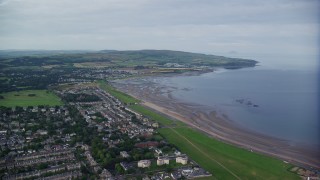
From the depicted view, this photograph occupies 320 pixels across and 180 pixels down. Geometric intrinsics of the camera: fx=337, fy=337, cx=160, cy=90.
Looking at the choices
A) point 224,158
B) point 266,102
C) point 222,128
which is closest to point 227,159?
point 224,158

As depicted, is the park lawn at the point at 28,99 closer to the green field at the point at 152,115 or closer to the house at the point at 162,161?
the green field at the point at 152,115

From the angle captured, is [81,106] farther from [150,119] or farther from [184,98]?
[184,98]

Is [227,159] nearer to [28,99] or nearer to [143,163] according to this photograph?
[143,163]

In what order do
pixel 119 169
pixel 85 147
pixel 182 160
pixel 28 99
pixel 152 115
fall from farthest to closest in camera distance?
pixel 28 99, pixel 152 115, pixel 85 147, pixel 182 160, pixel 119 169

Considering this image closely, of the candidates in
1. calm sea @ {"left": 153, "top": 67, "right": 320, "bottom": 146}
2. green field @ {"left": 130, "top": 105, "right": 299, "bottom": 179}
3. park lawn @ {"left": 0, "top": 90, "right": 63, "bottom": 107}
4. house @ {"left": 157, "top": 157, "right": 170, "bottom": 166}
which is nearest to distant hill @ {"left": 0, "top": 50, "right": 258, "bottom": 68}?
park lawn @ {"left": 0, "top": 90, "right": 63, "bottom": 107}

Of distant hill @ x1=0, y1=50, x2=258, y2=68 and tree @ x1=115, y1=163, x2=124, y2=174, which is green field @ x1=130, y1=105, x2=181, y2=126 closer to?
tree @ x1=115, y1=163, x2=124, y2=174

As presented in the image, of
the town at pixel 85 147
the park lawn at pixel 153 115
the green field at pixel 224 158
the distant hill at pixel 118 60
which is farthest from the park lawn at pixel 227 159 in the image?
the distant hill at pixel 118 60

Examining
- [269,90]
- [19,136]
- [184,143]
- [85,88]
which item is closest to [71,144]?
[19,136]
